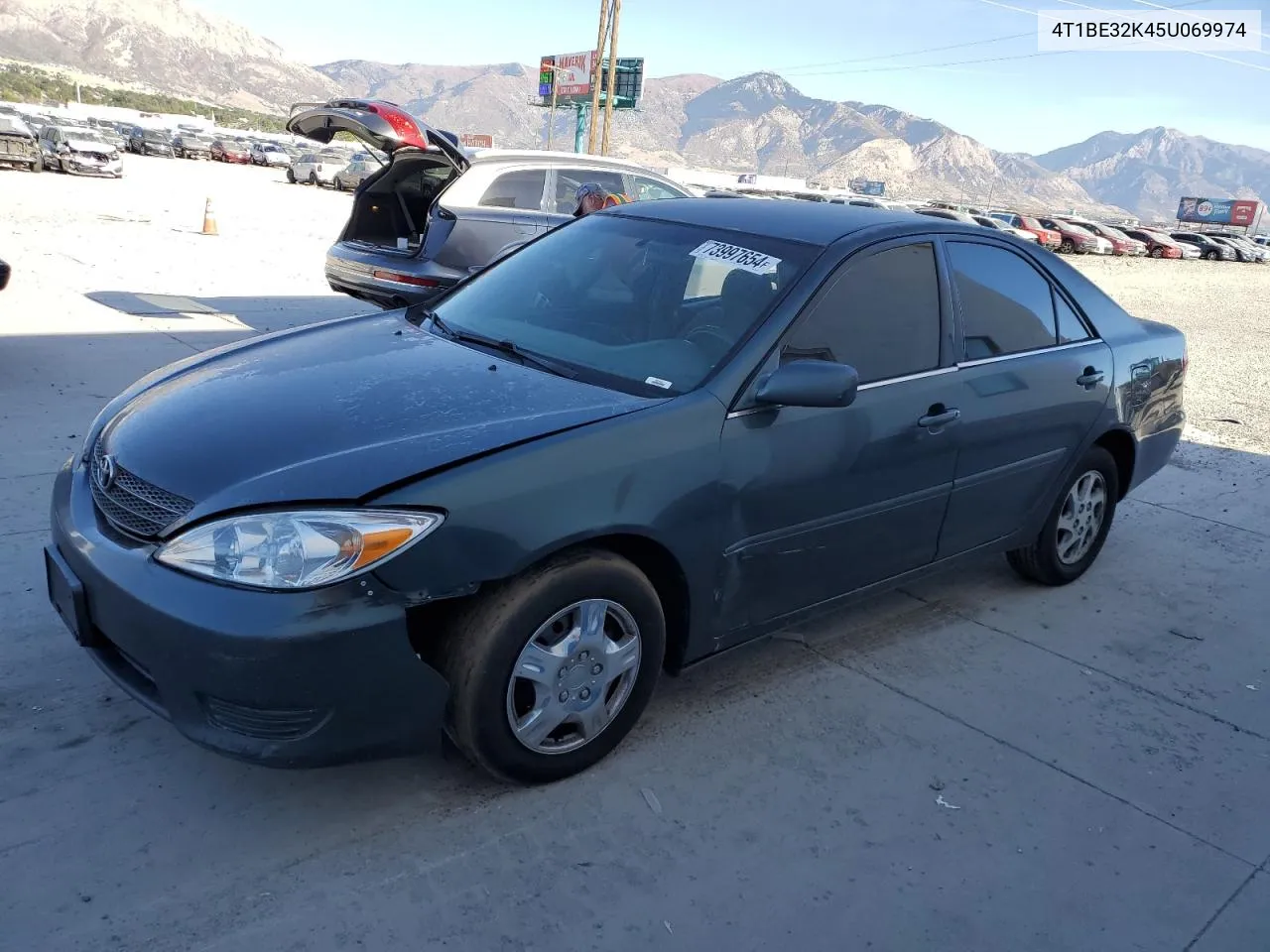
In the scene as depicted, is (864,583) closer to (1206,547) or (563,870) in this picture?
(563,870)

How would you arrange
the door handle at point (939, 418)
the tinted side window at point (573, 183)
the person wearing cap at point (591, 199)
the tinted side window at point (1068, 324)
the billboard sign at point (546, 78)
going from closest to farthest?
the door handle at point (939, 418) < the tinted side window at point (1068, 324) < the person wearing cap at point (591, 199) < the tinted side window at point (573, 183) < the billboard sign at point (546, 78)

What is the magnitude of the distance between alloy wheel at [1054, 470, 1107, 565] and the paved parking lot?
0.73 ft

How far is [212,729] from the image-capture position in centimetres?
253

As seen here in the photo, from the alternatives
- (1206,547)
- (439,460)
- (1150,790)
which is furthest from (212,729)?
(1206,547)

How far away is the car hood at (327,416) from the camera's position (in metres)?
2.62

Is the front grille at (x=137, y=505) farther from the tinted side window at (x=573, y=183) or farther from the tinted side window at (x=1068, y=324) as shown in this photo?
the tinted side window at (x=573, y=183)

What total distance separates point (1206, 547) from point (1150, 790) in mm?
2890

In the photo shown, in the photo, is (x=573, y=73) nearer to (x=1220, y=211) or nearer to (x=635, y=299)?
(x=1220, y=211)

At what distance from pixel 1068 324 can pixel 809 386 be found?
2.07m

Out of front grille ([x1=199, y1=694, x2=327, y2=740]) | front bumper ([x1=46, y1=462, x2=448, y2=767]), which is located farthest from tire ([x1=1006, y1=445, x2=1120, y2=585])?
front grille ([x1=199, y1=694, x2=327, y2=740])

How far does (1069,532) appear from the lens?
4.87m

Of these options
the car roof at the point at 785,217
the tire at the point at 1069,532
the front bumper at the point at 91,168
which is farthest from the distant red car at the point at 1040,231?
the car roof at the point at 785,217

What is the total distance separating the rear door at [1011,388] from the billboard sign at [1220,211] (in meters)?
96.7

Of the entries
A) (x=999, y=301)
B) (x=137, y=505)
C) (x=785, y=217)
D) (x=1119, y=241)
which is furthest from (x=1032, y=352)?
(x=1119, y=241)
